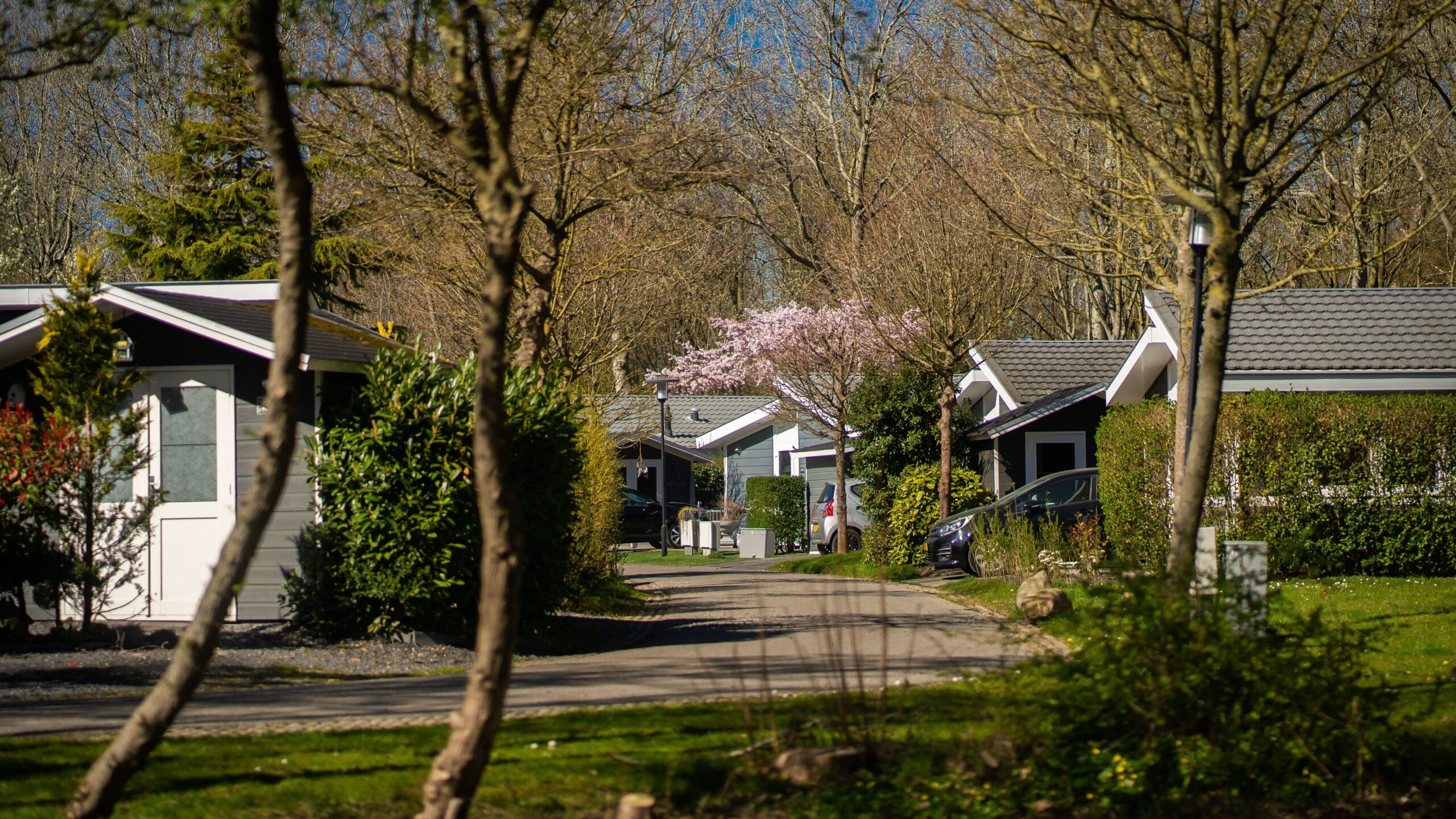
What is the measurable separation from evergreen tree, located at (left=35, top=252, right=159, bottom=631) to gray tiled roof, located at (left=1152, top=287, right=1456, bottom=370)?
1312cm

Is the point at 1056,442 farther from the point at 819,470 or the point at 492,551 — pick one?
the point at 492,551

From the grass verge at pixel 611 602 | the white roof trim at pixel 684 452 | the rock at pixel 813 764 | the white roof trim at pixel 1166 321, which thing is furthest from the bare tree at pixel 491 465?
the white roof trim at pixel 684 452

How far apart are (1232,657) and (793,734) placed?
212 cm

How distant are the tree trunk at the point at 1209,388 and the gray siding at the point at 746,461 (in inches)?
1300

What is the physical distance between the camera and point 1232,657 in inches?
240

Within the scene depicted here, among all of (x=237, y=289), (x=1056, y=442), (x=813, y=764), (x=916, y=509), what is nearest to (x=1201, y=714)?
(x=813, y=764)

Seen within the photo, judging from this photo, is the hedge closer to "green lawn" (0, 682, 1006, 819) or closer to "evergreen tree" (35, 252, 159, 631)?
"green lawn" (0, 682, 1006, 819)

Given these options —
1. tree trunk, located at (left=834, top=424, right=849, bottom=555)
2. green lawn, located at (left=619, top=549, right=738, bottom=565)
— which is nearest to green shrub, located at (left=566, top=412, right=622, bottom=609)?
tree trunk, located at (left=834, top=424, right=849, bottom=555)

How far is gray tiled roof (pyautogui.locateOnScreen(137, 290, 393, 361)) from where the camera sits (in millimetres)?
12328

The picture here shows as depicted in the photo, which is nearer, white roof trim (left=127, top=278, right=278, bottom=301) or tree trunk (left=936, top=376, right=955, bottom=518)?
white roof trim (left=127, top=278, right=278, bottom=301)

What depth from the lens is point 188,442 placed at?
41.4 feet

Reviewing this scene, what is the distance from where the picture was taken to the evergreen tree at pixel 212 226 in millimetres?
27328

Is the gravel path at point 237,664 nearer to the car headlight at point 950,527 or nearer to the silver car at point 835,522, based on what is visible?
the car headlight at point 950,527

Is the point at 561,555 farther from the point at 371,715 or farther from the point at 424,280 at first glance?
the point at 424,280
